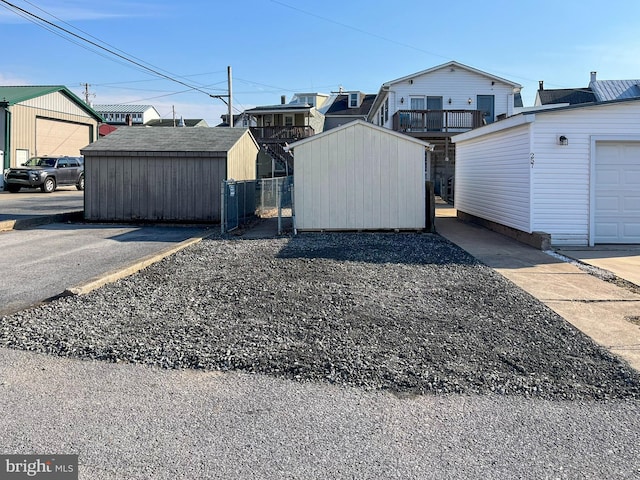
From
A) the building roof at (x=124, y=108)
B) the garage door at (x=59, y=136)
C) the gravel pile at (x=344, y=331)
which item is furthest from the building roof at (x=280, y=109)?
the building roof at (x=124, y=108)

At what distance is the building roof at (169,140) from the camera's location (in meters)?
16.2

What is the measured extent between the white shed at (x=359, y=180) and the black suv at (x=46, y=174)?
18577mm

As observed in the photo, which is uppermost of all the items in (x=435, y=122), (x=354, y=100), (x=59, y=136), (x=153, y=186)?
(x=354, y=100)

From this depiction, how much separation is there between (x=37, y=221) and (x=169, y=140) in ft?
14.6

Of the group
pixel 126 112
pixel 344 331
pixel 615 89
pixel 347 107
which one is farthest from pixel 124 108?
pixel 344 331

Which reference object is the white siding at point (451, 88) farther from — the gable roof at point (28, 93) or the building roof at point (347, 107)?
the gable roof at point (28, 93)

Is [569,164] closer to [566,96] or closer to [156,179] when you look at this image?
[156,179]

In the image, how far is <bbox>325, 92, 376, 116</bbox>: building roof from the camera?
44.4 m

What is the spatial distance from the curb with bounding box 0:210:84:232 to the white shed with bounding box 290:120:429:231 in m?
7.21

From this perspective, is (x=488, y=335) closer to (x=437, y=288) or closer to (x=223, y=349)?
(x=437, y=288)

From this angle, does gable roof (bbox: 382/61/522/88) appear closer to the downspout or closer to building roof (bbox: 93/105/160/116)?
the downspout

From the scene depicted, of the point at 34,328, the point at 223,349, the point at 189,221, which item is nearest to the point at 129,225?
the point at 189,221

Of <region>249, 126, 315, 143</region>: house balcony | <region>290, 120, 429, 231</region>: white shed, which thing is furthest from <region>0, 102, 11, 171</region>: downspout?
<region>290, 120, 429, 231</region>: white shed

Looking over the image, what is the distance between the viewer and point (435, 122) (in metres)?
24.1
